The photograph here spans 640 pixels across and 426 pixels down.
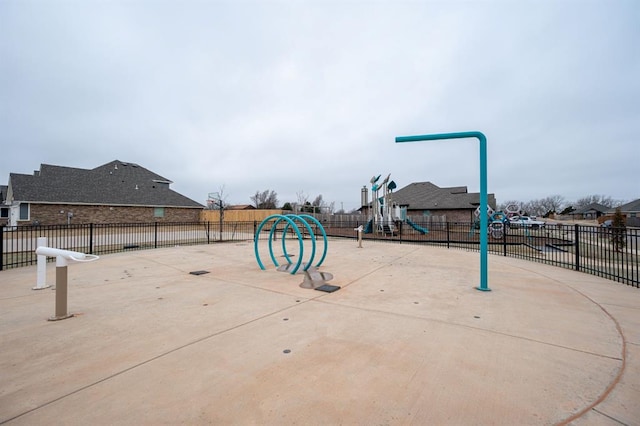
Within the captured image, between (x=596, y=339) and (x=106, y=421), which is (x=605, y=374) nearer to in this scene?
(x=596, y=339)

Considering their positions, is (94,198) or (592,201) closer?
(94,198)

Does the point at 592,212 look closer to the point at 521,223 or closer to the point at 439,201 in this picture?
the point at 439,201

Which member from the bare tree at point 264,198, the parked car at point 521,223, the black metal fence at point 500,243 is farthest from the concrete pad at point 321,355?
the bare tree at point 264,198

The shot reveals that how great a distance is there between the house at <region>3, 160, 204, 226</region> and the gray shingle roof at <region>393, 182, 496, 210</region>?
2728 cm

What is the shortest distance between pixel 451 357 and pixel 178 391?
8.99ft

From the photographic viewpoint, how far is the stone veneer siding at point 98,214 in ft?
76.6

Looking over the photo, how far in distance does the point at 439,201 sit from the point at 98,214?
3774cm

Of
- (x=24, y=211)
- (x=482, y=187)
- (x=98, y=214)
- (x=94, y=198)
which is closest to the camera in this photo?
(x=482, y=187)

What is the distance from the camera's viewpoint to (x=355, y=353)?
3137mm

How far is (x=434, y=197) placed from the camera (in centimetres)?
3747

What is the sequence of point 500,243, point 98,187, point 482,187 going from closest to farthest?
point 482,187 → point 500,243 → point 98,187

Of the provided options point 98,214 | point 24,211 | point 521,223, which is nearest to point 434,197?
point 521,223

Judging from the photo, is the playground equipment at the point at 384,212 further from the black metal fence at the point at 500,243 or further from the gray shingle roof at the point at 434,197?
the gray shingle roof at the point at 434,197

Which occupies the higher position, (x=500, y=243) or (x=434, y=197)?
(x=434, y=197)
